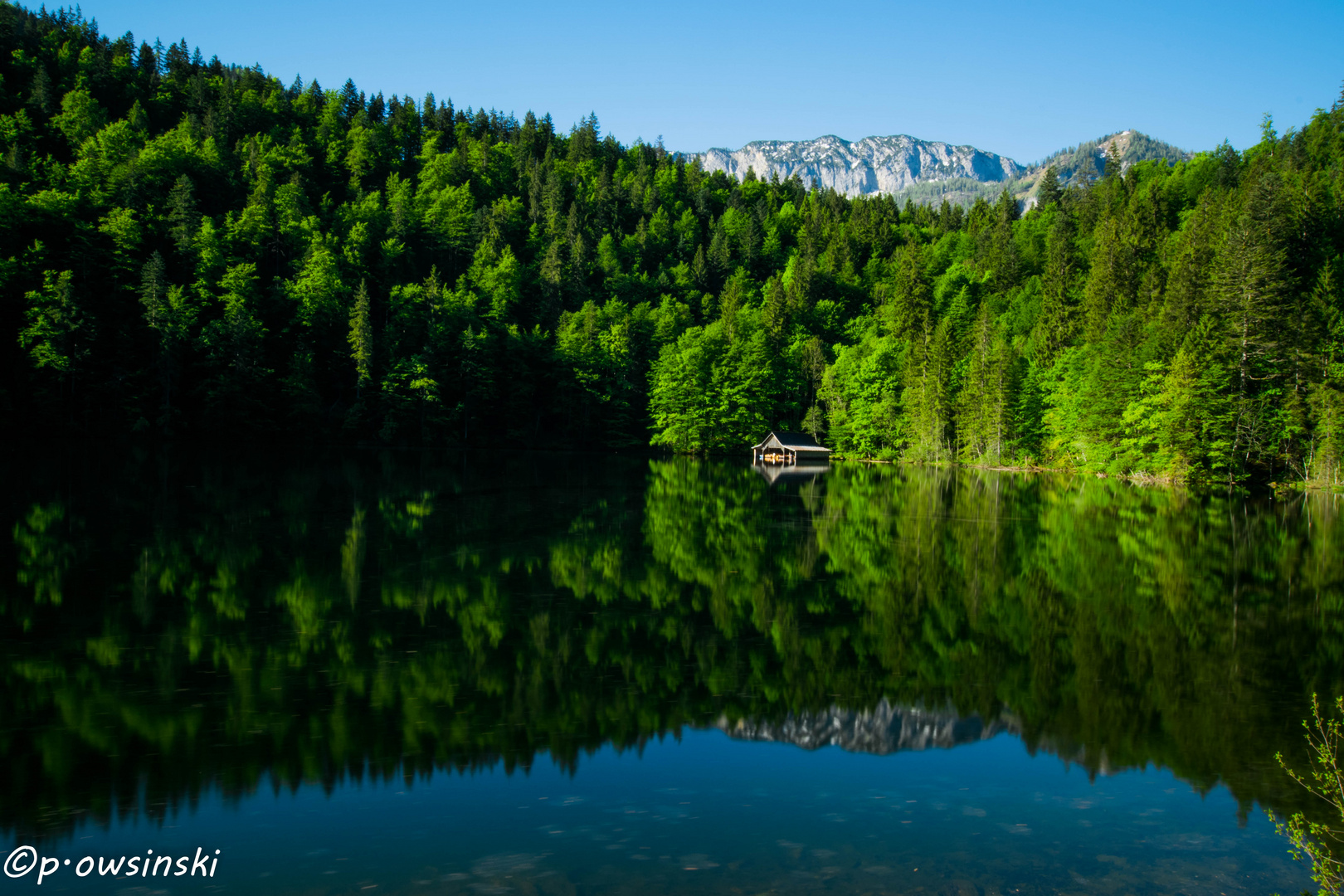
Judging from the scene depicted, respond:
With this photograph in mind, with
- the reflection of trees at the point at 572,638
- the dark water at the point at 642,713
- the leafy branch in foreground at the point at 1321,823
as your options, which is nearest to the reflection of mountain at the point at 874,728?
the dark water at the point at 642,713

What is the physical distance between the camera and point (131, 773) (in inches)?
276

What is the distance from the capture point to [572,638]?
1159cm

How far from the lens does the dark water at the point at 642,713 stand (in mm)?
6176

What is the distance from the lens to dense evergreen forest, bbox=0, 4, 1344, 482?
178 feet

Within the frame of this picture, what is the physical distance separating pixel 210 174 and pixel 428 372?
36782mm

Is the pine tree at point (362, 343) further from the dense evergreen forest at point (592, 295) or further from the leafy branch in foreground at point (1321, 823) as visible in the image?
the leafy branch in foreground at point (1321, 823)

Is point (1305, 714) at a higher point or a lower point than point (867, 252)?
lower

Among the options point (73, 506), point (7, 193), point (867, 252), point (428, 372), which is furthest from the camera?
point (867, 252)

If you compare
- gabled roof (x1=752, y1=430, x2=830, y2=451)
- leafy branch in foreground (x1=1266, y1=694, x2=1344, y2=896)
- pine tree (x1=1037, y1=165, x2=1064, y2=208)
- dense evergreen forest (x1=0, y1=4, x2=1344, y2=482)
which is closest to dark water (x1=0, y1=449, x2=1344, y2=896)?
leafy branch in foreground (x1=1266, y1=694, x2=1344, y2=896)

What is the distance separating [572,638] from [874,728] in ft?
14.6

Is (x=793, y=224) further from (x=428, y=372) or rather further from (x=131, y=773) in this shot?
(x=131, y=773)

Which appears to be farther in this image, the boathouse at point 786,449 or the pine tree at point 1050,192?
the pine tree at point 1050,192

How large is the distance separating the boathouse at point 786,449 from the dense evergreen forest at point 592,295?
19.7ft

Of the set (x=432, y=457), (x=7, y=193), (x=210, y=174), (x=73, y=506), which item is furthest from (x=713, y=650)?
(x=210, y=174)
